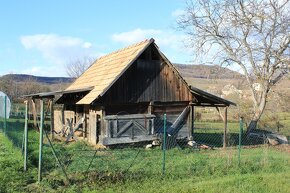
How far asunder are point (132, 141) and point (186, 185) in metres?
8.11

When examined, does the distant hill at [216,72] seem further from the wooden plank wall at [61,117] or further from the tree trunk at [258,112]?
the wooden plank wall at [61,117]

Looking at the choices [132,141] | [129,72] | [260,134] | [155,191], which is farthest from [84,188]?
[260,134]

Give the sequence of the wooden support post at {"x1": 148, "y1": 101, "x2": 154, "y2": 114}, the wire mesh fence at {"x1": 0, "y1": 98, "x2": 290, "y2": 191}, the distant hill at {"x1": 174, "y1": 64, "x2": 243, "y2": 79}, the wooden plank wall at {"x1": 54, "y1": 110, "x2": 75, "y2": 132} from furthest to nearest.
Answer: the distant hill at {"x1": 174, "y1": 64, "x2": 243, "y2": 79} < the wooden plank wall at {"x1": 54, "y1": 110, "x2": 75, "y2": 132} < the wooden support post at {"x1": 148, "y1": 101, "x2": 154, "y2": 114} < the wire mesh fence at {"x1": 0, "y1": 98, "x2": 290, "y2": 191}

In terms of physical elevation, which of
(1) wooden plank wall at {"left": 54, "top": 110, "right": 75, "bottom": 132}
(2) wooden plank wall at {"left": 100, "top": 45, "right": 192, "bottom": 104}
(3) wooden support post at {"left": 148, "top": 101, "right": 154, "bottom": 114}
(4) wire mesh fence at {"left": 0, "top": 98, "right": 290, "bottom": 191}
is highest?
(2) wooden plank wall at {"left": 100, "top": 45, "right": 192, "bottom": 104}

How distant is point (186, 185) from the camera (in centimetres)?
935

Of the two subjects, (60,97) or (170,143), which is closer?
(170,143)

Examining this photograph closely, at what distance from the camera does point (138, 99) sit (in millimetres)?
18188

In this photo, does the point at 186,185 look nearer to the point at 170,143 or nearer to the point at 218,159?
the point at 218,159

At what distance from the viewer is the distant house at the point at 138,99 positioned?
17250mm

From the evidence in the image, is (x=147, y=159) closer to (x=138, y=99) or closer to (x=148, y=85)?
(x=138, y=99)

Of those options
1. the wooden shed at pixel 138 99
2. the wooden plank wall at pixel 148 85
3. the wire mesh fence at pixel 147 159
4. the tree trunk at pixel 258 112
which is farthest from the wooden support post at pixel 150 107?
the tree trunk at pixel 258 112

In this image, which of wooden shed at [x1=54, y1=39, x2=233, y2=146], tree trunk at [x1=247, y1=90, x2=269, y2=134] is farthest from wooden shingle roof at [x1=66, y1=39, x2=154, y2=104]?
tree trunk at [x1=247, y1=90, x2=269, y2=134]

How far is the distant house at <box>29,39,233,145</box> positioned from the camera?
679 inches

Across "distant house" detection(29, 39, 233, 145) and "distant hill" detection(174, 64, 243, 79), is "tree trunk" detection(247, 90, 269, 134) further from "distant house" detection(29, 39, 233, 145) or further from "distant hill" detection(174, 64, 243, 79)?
"distant house" detection(29, 39, 233, 145)
